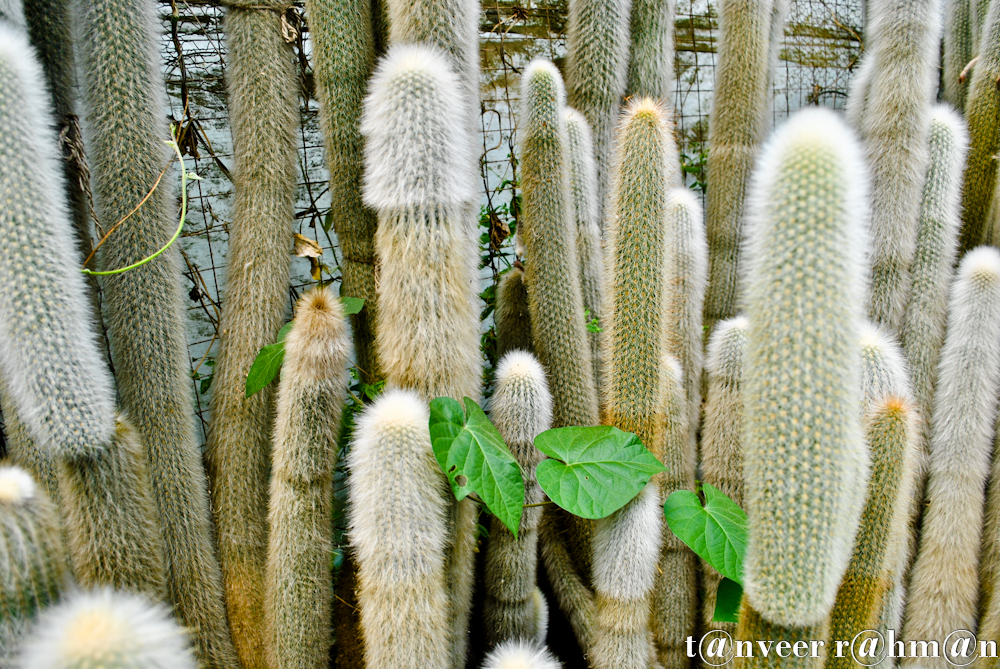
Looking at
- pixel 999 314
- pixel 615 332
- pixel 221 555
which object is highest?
pixel 615 332

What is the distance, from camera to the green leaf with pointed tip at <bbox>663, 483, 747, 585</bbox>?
1.38 metres

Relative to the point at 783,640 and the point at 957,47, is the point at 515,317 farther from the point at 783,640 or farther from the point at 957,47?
the point at 957,47

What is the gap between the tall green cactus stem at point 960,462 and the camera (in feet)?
6.11

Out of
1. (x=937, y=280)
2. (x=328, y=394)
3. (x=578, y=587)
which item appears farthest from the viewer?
(x=937, y=280)

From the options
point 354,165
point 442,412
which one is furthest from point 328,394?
point 354,165

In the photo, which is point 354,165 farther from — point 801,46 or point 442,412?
point 801,46

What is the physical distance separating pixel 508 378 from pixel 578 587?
703mm

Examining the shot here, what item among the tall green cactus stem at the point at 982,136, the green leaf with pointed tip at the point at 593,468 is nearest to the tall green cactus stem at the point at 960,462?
the tall green cactus stem at the point at 982,136

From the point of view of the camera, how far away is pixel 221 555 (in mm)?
1720

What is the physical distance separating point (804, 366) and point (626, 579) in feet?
2.50

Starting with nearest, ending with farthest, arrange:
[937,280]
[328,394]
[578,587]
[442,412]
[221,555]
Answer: [442,412]
[328,394]
[221,555]
[578,587]
[937,280]

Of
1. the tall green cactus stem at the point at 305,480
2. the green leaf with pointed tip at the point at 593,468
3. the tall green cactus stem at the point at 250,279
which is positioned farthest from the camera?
the tall green cactus stem at the point at 250,279

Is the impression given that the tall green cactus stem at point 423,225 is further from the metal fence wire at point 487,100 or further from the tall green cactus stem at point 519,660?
the metal fence wire at point 487,100

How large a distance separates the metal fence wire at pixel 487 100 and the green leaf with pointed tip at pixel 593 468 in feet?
3.49
